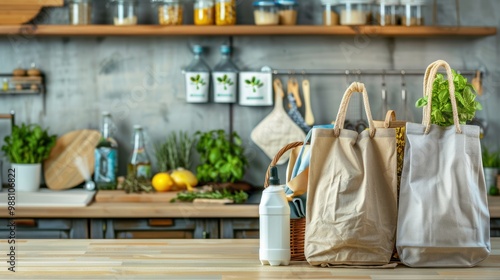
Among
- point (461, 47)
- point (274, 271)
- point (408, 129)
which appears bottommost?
point (274, 271)

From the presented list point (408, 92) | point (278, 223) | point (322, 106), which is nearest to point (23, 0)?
point (322, 106)

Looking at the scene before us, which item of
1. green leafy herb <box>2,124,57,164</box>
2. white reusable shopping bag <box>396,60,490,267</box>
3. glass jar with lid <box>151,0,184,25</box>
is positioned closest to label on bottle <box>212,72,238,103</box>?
glass jar with lid <box>151,0,184,25</box>

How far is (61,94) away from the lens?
14.4 ft

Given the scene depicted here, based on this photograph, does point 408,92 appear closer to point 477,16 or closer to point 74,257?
point 477,16

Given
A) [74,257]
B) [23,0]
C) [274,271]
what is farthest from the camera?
[23,0]

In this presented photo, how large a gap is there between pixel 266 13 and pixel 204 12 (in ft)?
0.99

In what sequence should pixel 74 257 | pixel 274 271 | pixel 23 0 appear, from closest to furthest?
pixel 274 271 → pixel 74 257 → pixel 23 0

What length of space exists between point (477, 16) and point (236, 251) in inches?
102

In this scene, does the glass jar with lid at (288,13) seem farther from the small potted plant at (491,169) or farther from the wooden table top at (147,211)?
the small potted plant at (491,169)

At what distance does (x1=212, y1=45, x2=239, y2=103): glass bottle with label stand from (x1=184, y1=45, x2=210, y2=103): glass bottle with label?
5 centimetres

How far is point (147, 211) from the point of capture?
377 cm

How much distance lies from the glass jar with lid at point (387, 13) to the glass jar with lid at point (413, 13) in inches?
1.5

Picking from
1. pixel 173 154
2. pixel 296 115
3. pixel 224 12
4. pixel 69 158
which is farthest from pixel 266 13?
pixel 69 158

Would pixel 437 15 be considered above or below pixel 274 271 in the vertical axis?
above
